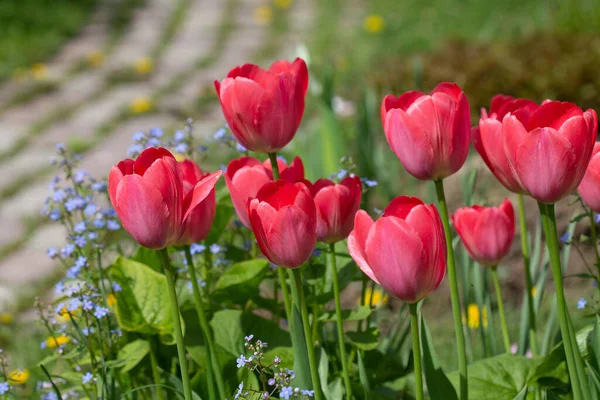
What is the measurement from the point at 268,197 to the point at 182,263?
2.23 ft

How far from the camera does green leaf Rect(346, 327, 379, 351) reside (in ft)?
4.72

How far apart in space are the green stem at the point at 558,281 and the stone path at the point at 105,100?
2496mm

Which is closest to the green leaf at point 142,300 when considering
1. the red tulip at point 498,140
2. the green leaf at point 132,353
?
the green leaf at point 132,353

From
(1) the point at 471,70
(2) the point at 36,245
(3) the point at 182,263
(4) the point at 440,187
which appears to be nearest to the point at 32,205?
(2) the point at 36,245

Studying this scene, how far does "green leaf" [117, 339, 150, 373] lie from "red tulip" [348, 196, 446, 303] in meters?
0.59

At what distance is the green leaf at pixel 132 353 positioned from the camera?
144 cm

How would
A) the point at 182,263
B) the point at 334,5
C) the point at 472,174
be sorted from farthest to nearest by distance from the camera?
the point at 334,5 < the point at 182,263 < the point at 472,174

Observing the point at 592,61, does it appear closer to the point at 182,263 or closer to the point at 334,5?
the point at 182,263

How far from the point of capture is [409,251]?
3.20 feet

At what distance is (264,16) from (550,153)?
6081 millimetres

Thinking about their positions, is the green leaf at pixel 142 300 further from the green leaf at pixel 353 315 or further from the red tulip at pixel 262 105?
the red tulip at pixel 262 105

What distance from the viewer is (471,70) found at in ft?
12.2

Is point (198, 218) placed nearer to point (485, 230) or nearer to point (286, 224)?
point (286, 224)

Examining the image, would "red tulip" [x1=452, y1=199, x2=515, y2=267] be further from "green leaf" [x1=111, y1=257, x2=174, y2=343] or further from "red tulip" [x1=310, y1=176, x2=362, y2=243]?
"green leaf" [x1=111, y1=257, x2=174, y2=343]
